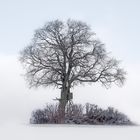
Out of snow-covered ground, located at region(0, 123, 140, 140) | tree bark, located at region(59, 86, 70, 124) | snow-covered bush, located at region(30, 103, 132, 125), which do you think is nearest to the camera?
snow-covered ground, located at region(0, 123, 140, 140)

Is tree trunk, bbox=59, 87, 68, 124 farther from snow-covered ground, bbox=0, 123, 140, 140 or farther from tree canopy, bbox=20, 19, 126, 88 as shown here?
snow-covered ground, bbox=0, 123, 140, 140

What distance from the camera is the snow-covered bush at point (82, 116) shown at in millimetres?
15057

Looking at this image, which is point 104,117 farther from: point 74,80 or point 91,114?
point 74,80

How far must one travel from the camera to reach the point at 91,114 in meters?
15.7

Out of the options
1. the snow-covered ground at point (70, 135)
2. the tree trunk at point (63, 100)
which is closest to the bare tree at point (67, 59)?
the tree trunk at point (63, 100)

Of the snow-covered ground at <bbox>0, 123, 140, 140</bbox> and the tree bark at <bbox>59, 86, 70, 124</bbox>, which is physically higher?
the tree bark at <bbox>59, 86, 70, 124</bbox>

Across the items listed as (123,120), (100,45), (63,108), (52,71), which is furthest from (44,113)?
(100,45)

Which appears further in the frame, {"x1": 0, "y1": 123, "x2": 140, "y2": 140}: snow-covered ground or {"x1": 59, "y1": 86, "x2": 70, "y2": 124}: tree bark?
{"x1": 59, "y1": 86, "x2": 70, "y2": 124}: tree bark

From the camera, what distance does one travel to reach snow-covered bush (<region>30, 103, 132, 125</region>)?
15.1 meters

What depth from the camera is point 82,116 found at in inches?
598

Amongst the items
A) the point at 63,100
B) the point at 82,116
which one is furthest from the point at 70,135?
the point at 63,100

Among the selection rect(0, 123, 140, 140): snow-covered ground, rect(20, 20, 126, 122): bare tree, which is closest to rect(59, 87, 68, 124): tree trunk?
rect(20, 20, 126, 122): bare tree

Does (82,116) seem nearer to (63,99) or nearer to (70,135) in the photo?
(63,99)

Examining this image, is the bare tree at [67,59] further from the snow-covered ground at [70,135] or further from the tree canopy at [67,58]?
the snow-covered ground at [70,135]
